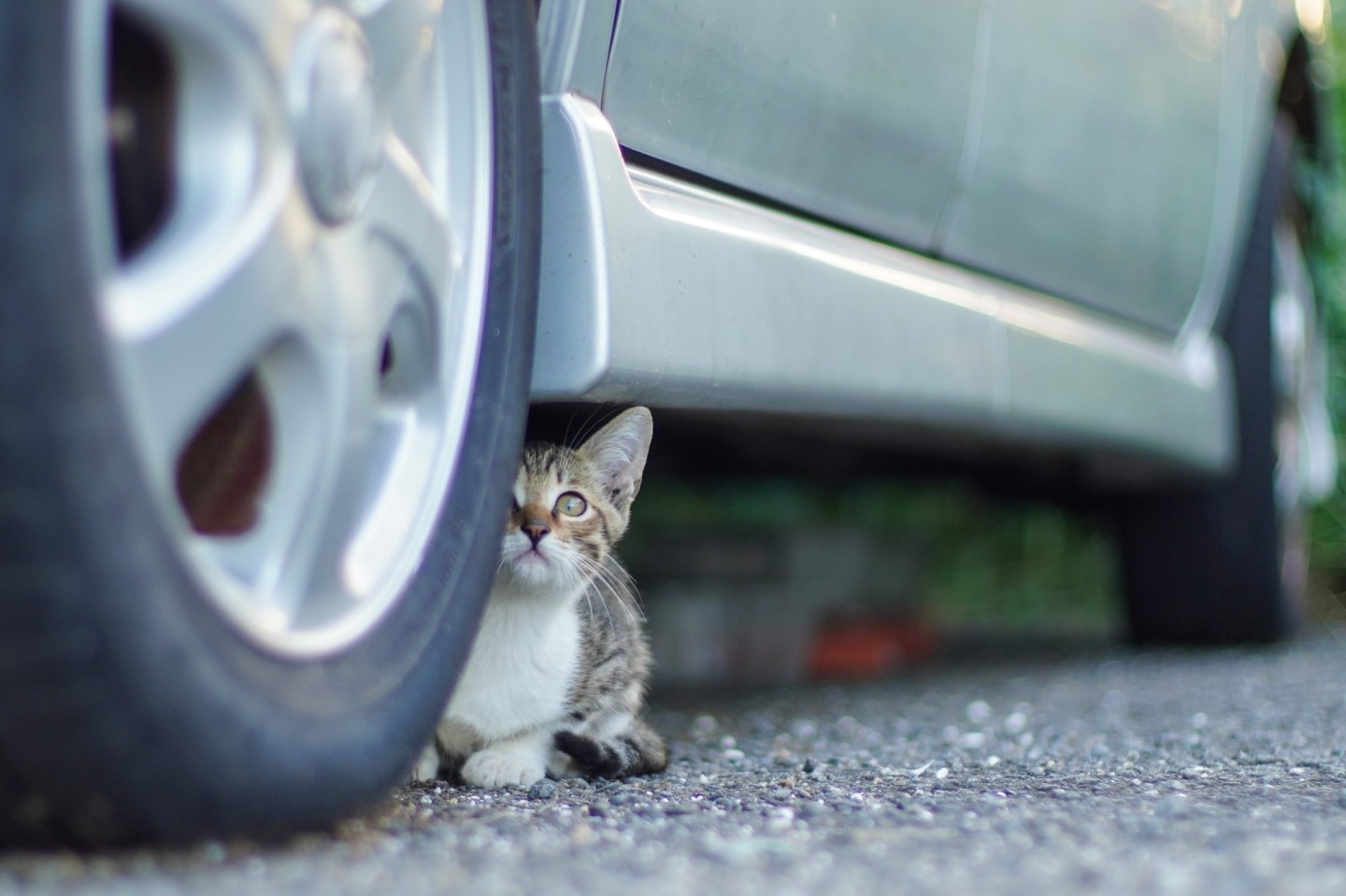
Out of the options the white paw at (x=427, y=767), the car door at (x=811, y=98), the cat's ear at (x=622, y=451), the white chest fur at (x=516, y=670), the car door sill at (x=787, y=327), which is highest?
the car door at (x=811, y=98)

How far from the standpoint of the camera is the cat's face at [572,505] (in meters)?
2.03

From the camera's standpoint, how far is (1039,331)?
8.32 feet

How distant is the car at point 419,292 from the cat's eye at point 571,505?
1.01 feet

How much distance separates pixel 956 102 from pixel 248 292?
4.77 feet

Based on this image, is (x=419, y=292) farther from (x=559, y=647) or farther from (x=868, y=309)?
(x=868, y=309)

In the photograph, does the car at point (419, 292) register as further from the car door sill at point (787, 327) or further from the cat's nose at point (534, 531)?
the cat's nose at point (534, 531)

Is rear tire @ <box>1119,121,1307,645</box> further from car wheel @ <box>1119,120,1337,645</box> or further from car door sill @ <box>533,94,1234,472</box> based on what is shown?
car door sill @ <box>533,94,1234,472</box>

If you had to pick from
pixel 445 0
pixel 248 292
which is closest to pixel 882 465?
pixel 445 0

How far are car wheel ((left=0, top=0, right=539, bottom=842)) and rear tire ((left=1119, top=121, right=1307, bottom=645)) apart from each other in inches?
93.8

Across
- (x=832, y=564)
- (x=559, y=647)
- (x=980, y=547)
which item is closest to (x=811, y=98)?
(x=559, y=647)

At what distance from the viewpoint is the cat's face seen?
6.64 ft

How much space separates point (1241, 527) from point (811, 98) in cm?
202

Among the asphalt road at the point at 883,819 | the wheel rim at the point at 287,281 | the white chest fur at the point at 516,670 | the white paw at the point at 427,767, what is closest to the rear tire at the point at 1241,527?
the asphalt road at the point at 883,819

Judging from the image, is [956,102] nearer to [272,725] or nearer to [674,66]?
[674,66]
